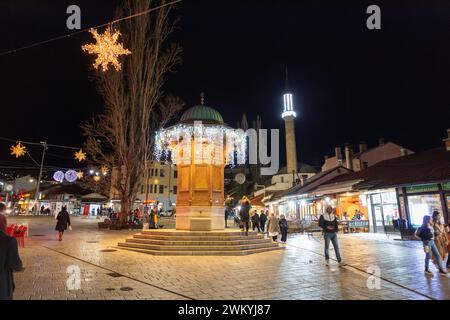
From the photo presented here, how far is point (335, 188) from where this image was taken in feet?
76.0

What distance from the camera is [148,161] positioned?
23.1 m

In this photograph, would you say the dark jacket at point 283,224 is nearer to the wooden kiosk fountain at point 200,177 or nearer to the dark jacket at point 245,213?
the wooden kiosk fountain at point 200,177

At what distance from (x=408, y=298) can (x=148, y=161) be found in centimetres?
2021

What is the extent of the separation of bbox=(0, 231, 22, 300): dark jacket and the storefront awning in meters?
21.0

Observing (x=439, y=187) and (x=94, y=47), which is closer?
(x=94, y=47)

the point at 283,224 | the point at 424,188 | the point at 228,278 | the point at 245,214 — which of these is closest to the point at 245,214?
the point at 245,214

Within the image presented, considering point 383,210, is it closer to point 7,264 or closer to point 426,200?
point 426,200

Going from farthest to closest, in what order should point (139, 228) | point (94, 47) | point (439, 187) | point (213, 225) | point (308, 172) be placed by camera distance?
point (308, 172), point (139, 228), point (439, 187), point (213, 225), point (94, 47)

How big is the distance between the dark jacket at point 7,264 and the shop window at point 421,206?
18.2 m

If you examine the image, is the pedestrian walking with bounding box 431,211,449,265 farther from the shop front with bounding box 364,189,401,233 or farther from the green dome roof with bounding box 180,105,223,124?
the shop front with bounding box 364,189,401,233

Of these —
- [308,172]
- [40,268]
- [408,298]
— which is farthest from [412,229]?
[308,172]

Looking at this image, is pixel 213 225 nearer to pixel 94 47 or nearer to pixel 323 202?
pixel 94 47

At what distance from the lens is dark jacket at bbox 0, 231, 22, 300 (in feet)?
11.9

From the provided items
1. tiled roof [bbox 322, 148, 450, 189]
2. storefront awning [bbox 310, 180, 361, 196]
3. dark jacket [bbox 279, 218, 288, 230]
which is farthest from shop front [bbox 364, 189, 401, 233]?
dark jacket [bbox 279, 218, 288, 230]
